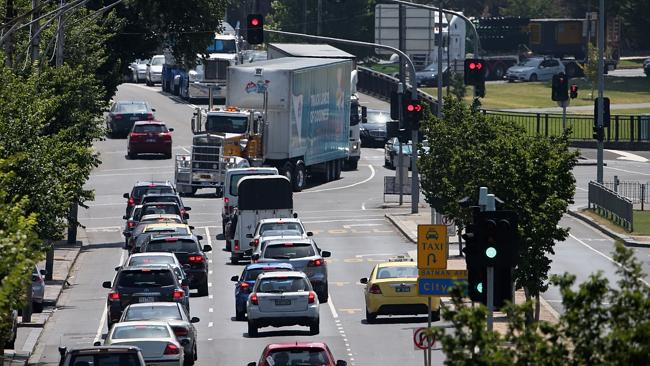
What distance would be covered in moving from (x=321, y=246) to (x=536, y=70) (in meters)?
66.5

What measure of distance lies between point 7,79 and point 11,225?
565 inches

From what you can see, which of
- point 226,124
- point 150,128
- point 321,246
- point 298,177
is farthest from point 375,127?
point 321,246

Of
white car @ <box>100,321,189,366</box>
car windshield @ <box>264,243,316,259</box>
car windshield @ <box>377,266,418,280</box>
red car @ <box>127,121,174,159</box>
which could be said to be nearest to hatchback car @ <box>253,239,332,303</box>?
car windshield @ <box>264,243,316,259</box>

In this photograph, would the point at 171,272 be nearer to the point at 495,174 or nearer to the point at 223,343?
the point at 223,343

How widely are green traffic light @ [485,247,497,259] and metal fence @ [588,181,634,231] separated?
3284 cm

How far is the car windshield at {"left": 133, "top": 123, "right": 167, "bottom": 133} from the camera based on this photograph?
7175 cm

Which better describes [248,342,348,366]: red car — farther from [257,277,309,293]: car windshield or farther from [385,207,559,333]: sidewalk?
[385,207,559,333]: sidewalk

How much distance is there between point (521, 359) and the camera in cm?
1326

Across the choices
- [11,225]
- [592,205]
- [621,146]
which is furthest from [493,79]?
[11,225]

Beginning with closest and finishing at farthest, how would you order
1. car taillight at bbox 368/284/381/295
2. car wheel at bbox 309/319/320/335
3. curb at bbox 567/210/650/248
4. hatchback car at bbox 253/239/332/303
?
car wheel at bbox 309/319/320/335
car taillight at bbox 368/284/381/295
hatchback car at bbox 253/239/332/303
curb at bbox 567/210/650/248

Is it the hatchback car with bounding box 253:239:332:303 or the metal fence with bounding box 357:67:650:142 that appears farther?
the metal fence with bounding box 357:67:650:142

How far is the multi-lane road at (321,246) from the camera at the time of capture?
33.1 m

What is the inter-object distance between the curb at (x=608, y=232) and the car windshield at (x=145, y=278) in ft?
55.2

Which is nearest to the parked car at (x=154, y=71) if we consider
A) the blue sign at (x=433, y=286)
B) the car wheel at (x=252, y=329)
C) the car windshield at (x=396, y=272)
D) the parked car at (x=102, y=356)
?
the car windshield at (x=396, y=272)
